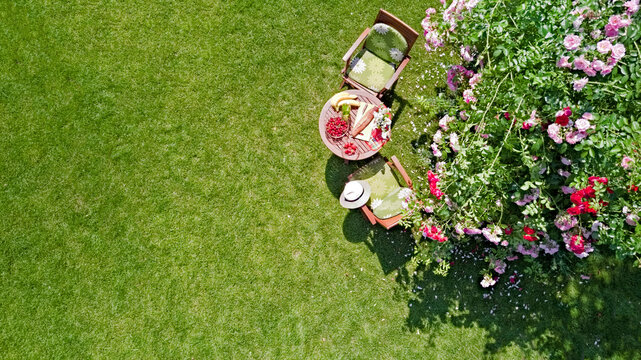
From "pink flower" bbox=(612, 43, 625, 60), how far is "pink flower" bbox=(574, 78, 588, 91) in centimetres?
31

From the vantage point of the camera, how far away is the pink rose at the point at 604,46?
3.70 meters

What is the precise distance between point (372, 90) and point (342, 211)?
1.92 meters

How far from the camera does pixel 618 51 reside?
146 inches

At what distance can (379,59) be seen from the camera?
5.86m

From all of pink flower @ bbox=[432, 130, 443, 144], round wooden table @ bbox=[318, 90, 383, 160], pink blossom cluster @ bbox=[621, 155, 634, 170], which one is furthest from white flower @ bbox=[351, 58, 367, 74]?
pink blossom cluster @ bbox=[621, 155, 634, 170]

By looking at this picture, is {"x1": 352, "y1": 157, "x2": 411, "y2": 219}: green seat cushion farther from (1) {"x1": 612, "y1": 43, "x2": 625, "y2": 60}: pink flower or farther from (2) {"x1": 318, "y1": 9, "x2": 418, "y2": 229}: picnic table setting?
(1) {"x1": 612, "y1": 43, "x2": 625, "y2": 60}: pink flower

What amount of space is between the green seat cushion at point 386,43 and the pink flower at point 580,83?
2.37 m

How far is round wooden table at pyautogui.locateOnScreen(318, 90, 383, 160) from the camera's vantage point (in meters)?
5.66

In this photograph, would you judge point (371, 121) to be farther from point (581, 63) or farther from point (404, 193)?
point (581, 63)

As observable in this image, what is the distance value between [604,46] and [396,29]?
257 centimetres

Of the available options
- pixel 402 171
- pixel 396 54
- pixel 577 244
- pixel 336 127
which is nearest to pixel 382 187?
pixel 402 171

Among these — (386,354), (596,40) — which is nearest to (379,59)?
(596,40)

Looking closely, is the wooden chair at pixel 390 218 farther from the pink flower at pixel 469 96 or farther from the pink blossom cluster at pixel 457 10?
the pink blossom cluster at pixel 457 10

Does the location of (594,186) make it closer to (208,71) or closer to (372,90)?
(372,90)
